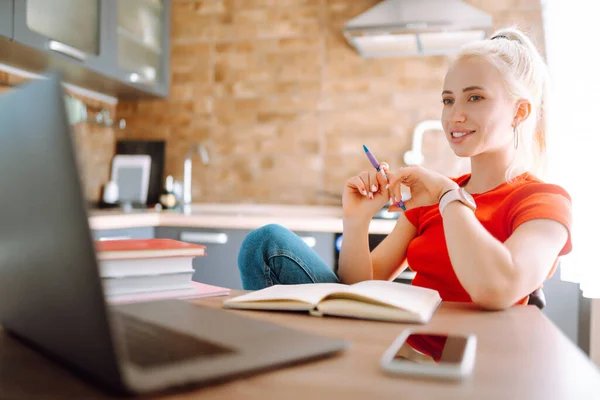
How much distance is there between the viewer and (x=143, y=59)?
309cm

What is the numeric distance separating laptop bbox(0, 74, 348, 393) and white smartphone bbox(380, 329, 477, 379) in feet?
0.22

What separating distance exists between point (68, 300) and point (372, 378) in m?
0.27

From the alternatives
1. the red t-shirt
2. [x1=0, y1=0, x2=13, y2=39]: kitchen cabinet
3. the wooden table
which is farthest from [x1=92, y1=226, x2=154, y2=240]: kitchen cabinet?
the wooden table

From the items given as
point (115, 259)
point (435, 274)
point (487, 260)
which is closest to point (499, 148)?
point (435, 274)

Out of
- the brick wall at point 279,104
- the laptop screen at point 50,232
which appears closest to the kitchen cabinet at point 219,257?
the brick wall at point 279,104

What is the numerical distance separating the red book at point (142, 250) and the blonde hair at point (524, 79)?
2.85 ft

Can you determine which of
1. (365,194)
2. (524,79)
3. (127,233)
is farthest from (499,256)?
(127,233)

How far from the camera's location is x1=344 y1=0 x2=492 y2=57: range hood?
245cm

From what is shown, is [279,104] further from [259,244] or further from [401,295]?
[401,295]

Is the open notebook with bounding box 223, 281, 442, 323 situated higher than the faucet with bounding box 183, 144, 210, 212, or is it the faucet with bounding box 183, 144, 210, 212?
the faucet with bounding box 183, 144, 210, 212

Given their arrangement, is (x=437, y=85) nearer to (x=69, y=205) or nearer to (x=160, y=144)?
(x=160, y=144)

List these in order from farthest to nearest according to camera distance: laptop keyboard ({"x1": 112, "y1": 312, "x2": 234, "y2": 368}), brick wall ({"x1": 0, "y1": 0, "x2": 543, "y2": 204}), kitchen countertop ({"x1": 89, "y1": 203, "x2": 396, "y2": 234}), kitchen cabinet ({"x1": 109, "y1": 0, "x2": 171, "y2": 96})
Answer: brick wall ({"x1": 0, "y1": 0, "x2": 543, "y2": 204}), kitchen cabinet ({"x1": 109, "y1": 0, "x2": 171, "y2": 96}), kitchen countertop ({"x1": 89, "y1": 203, "x2": 396, "y2": 234}), laptop keyboard ({"x1": 112, "y1": 312, "x2": 234, "y2": 368})

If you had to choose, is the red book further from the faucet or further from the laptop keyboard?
the faucet

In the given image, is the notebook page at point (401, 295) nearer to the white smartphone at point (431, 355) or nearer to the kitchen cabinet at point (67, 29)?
the white smartphone at point (431, 355)
